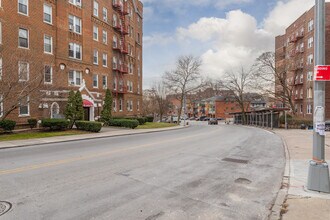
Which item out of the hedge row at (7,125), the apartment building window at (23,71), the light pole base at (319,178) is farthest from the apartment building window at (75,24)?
→ the light pole base at (319,178)

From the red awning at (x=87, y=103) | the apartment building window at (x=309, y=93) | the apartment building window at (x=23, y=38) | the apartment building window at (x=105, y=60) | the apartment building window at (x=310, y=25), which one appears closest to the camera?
the apartment building window at (x=23, y=38)

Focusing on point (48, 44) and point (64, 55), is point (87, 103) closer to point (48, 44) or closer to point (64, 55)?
point (64, 55)

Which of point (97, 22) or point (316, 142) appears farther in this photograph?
point (97, 22)

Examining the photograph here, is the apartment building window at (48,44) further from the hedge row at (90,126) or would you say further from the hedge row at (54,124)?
the hedge row at (90,126)

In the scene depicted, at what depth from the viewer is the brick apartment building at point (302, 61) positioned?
46.6 m

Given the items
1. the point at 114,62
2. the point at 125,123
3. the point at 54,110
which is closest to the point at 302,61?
the point at 114,62

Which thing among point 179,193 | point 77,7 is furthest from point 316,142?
point 77,7

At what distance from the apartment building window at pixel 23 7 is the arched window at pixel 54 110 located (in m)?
→ 8.88

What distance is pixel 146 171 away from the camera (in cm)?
844

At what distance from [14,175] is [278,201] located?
24.0ft

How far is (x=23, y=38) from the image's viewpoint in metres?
23.6

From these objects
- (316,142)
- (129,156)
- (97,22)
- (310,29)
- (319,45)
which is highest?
(310,29)

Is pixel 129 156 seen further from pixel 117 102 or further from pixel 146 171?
pixel 117 102

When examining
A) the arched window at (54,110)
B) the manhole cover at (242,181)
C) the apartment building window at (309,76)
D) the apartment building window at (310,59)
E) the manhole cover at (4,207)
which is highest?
the apartment building window at (310,59)
